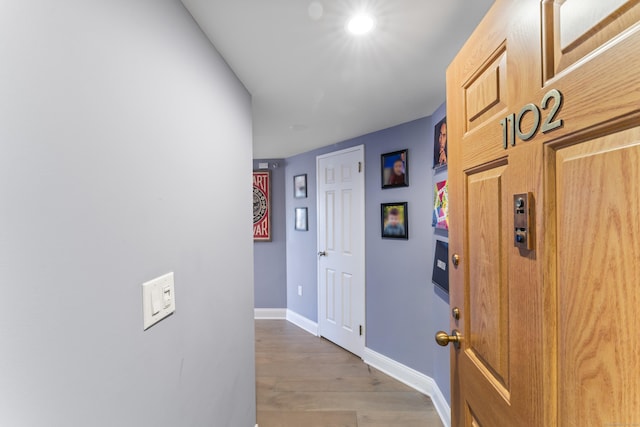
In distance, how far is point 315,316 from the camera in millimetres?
3285

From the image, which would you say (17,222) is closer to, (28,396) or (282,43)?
(28,396)

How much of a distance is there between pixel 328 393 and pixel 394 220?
152cm

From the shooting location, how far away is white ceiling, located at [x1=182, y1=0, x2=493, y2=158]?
980 mm

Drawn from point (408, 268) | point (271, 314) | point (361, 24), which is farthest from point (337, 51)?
point (271, 314)

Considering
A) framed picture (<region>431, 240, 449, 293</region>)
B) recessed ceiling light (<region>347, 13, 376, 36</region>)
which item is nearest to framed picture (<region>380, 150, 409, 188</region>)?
framed picture (<region>431, 240, 449, 293</region>)

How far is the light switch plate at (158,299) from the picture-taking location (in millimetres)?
762

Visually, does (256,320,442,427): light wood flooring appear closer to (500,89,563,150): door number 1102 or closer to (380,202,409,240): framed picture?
(380,202,409,240): framed picture

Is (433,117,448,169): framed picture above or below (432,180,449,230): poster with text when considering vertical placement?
above

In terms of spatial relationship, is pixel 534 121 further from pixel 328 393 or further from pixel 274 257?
pixel 274 257

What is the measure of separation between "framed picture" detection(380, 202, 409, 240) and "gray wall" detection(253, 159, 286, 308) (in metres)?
1.64

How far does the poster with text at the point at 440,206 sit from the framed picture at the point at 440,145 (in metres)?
0.14

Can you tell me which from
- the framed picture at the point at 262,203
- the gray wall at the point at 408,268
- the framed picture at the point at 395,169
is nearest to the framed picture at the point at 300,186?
the framed picture at the point at 262,203

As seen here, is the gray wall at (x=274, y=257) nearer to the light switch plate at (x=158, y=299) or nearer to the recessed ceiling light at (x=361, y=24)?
the recessed ceiling light at (x=361, y=24)

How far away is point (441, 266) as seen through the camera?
1.89 meters
